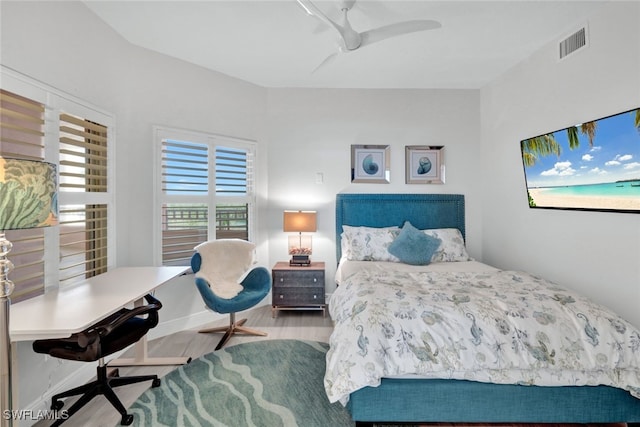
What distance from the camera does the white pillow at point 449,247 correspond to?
381 cm

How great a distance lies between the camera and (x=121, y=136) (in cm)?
309

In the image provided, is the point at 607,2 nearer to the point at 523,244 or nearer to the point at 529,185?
the point at 529,185

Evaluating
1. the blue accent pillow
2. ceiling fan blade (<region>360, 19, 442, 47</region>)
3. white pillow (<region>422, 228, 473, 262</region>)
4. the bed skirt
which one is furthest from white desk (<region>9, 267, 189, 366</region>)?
white pillow (<region>422, 228, 473, 262</region>)

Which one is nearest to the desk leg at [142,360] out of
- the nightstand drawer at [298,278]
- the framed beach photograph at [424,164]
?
the nightstand drawer at [298,278]

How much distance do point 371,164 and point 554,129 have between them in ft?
6.69

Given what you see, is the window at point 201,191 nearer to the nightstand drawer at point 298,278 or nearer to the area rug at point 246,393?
the nightstand drawer at point 298,278

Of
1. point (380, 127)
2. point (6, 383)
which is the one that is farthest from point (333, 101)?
point (6, 383)

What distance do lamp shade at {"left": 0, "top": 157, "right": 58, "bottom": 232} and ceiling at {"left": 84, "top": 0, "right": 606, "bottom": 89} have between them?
183cm

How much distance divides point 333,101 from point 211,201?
2.15 metres

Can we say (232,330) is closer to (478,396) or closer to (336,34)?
(478,396)

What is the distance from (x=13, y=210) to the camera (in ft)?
4.60

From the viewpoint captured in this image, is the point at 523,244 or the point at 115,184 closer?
Result: the point at 115,184

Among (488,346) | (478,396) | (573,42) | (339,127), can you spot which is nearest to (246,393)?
(478,396)

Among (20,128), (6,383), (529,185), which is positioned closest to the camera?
(6,383)
